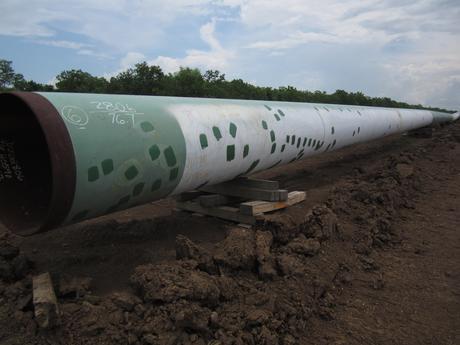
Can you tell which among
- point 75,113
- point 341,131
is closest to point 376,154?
point 341,131

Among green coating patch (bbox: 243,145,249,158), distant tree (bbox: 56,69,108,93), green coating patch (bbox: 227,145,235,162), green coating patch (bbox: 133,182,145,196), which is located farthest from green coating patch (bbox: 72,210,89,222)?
distant tree (bbox: 56,69,108,93)

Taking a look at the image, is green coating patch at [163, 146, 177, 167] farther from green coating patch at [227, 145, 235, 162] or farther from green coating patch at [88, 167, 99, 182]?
green coating patch at [227, 145, 235, 162]

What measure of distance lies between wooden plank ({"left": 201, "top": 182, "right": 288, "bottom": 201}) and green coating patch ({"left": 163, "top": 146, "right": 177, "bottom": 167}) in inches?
67.9

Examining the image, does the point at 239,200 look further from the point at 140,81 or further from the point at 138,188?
the point at 140,81

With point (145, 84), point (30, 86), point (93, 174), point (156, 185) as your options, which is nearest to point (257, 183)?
point (156, 185)

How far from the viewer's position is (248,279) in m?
2.72

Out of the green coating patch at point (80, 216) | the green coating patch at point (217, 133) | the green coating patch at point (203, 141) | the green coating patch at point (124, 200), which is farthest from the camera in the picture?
the green coating patch at point (217, 133)

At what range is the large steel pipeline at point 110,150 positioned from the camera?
2291 mm

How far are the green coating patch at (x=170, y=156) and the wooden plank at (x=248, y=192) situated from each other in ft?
5.65

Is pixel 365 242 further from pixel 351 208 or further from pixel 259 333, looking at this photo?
pixel 259 333

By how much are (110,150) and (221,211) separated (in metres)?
2.15

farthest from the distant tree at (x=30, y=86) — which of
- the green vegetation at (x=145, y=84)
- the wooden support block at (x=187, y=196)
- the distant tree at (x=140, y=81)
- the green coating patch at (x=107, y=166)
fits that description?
the green coating patch at (x=107, y=166)

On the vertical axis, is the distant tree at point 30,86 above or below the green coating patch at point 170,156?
above

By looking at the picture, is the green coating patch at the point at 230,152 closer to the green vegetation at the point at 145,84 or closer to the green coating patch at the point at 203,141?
the green coating patch at the point at 203,141
